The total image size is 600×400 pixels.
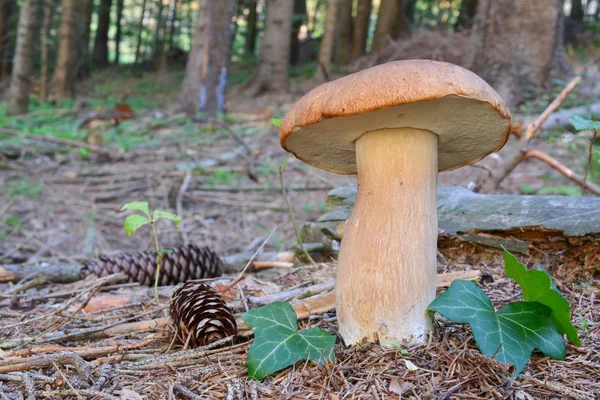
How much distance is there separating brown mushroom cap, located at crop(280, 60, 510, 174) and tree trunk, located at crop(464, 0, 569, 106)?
5.57 meters

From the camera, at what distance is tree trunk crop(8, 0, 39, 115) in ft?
29.1

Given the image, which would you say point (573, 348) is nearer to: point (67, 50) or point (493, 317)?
point (493, 317)

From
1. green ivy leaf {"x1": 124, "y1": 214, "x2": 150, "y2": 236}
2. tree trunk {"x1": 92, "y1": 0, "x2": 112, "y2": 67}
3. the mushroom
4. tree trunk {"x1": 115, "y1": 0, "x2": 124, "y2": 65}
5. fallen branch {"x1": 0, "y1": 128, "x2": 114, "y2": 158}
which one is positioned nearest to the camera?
the mushroom

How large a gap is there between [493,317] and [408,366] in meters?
0.35

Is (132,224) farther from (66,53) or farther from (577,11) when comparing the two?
(577,11)

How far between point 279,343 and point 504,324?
2.57 feet

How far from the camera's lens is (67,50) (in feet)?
39.6

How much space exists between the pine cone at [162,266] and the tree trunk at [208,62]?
655 cm

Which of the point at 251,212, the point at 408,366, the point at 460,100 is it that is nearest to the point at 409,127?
the point at 460,100

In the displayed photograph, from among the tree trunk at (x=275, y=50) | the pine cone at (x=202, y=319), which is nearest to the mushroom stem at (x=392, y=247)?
the pine cone at (x=202, y=319)

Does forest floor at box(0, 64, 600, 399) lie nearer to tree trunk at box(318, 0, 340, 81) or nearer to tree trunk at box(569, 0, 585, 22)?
tree trunk at box(318, 0, 340, 81)

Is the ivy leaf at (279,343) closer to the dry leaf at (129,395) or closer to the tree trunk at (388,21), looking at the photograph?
the dry leaf at (129,395)

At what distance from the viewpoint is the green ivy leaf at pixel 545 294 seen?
156cm

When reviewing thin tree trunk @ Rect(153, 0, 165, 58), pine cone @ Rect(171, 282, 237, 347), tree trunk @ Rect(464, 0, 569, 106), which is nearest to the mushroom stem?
pine cone @ Rect(171, 282, 237, 347)
